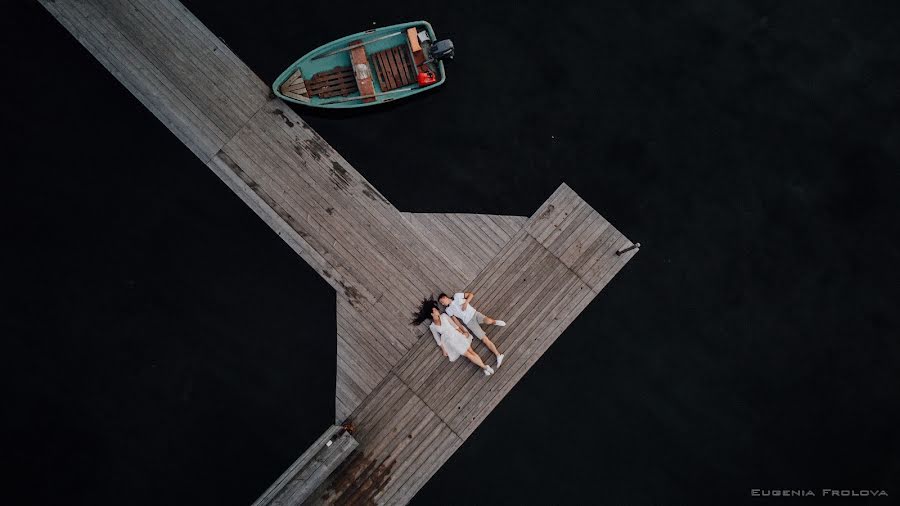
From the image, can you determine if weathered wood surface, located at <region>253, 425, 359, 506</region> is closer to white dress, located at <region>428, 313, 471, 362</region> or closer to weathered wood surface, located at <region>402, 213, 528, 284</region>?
white dress, located at <region>428, 313, 471, 362</region>

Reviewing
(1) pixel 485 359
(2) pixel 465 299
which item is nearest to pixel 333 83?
(2) pixel 465 299

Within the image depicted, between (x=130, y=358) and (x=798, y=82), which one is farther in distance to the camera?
(x=798, y=82)

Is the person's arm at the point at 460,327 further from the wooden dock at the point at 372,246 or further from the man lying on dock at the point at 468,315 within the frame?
the wooden dock at the point at 372,246

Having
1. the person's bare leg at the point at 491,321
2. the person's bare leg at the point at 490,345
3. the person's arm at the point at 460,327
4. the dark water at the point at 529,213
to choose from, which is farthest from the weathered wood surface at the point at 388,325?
the person's bare leg at the point at 490,345

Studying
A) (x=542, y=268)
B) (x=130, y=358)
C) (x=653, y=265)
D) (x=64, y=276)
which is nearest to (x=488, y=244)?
(x=542, y=268)

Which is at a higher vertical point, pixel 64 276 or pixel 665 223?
pixel 665 223

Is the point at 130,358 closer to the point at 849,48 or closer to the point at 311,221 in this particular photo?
the point at 311,221

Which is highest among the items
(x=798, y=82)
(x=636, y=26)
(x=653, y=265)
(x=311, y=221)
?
(x=798, y=82)

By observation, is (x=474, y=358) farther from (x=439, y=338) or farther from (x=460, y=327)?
(x=439, y=338)
